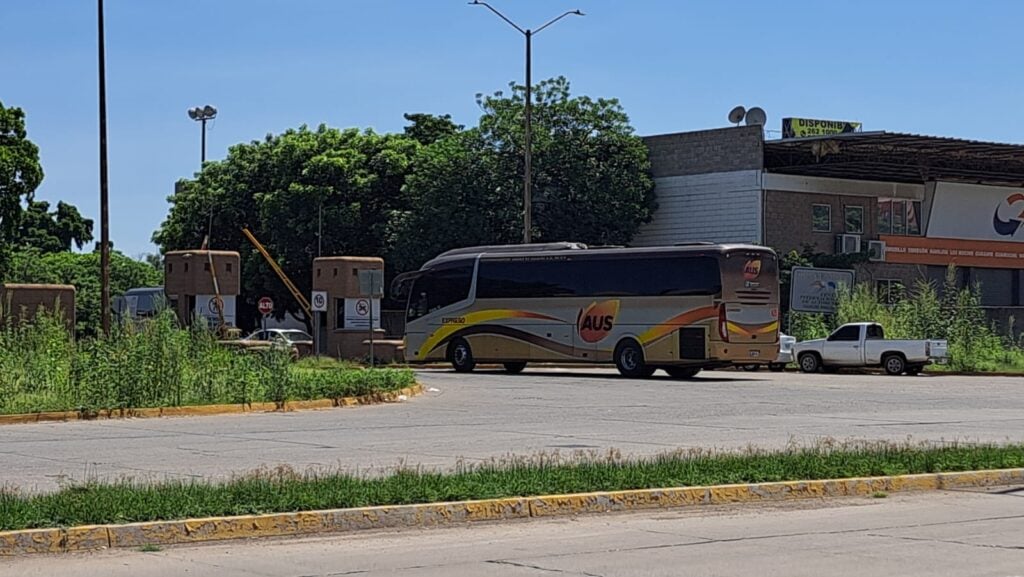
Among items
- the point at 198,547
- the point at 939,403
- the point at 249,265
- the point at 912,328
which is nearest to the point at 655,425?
the point at 939,403

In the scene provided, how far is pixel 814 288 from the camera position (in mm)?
53062

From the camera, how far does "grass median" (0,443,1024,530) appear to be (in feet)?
37.0

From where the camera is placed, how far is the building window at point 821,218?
2320 inches

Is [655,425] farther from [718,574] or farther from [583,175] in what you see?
[583,175]

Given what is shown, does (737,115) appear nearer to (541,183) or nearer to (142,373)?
(541,183)

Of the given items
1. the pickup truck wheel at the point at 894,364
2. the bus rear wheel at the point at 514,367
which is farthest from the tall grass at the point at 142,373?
the pickup truck wheel at the point at 894,364

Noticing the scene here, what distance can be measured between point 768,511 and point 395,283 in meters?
32.0

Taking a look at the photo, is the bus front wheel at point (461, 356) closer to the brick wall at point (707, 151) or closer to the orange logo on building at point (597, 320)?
the orange logo on building at point (597, 320)

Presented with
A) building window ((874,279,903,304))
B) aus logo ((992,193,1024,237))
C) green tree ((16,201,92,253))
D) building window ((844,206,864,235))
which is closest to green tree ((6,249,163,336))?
green tree ((16,201,92,253))

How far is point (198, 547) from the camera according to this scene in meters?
10.8

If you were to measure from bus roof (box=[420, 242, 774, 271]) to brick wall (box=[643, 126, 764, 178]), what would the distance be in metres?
16.3

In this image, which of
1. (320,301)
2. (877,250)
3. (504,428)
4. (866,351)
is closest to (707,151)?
(877,250)

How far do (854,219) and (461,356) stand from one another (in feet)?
80.1

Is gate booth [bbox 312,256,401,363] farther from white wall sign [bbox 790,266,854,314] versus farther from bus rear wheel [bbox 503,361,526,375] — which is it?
white wall sign [bbox 790,266,854,314]
